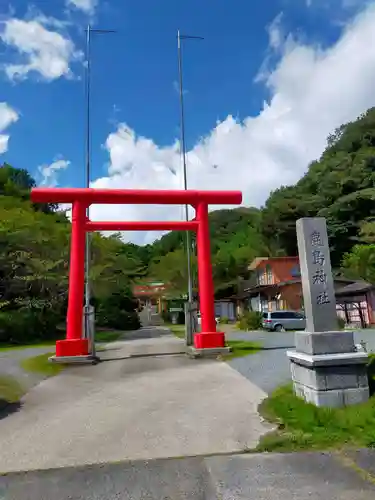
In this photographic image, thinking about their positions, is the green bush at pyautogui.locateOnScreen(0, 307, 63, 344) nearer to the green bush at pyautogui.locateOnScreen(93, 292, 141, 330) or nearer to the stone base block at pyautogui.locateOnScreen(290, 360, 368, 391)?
the green bush at pyautogui.locateOnScreen(93, 292, 141, 330)

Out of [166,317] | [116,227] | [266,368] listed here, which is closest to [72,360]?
[116,227]

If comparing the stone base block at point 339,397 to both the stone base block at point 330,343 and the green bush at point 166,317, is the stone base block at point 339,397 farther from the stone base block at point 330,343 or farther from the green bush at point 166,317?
the green bush at point 166,317

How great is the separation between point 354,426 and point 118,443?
10.0ft

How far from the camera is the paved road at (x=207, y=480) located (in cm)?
366

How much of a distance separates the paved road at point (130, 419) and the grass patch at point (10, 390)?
0.25 meters

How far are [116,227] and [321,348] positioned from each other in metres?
10.6

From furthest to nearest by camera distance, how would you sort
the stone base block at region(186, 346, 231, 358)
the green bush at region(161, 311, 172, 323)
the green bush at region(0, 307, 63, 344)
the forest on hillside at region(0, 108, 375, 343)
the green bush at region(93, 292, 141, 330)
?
the green bush at region(161, 311, 172, 323) → the green bush at region(93, 292, 141, 330) → the forest on hillside at region(0, 108, 375, 343) → the green bush at region(0, 307, 63, 344) → the stone base block at region(186, 346, 231, 358)

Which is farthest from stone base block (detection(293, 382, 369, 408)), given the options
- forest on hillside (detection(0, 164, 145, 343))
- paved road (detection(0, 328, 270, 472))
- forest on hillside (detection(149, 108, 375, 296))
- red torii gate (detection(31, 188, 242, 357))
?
forest on hillside (detection(149, 108, 375, 296))

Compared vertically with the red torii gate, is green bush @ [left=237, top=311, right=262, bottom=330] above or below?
below

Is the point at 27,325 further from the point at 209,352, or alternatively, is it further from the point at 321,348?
the point at 321,348

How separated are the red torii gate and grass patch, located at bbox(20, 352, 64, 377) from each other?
1.67 feet

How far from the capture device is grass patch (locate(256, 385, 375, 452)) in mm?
4727

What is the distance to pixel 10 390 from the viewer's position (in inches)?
358

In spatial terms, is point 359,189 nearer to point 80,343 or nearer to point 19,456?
point 80,343
